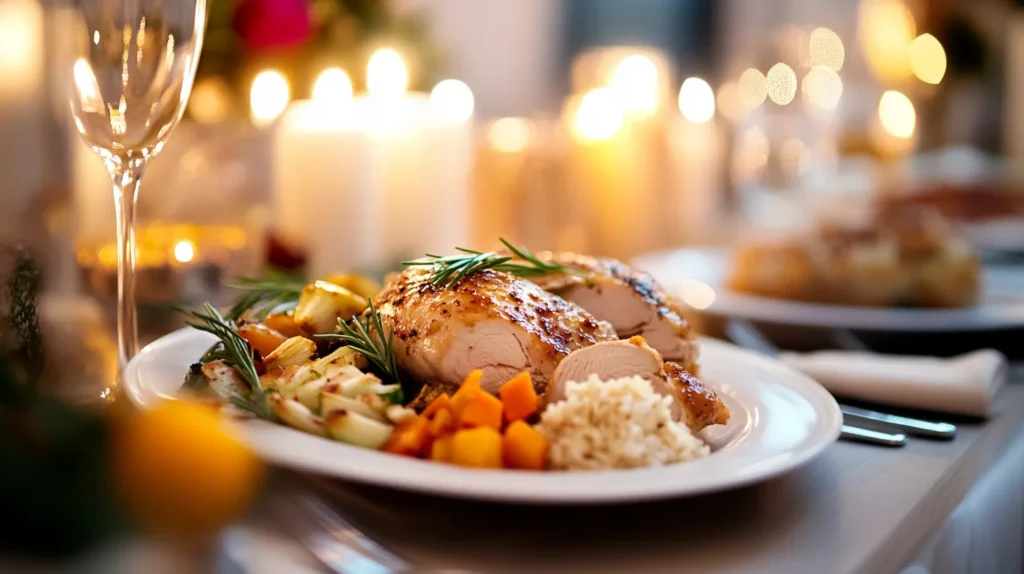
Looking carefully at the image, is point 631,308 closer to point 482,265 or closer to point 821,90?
→ point 482,265

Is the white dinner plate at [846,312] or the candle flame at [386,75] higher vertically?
the candle flame at [386,75]

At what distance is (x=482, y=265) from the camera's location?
43.9 inches

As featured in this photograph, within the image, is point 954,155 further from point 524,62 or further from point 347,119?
point 347,119

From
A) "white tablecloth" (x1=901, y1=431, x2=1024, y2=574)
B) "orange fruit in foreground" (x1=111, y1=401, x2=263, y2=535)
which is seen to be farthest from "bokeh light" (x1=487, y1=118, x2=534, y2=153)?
"orange fruit in foreground" (x1=111, y1=401, x2=263, y2=535)

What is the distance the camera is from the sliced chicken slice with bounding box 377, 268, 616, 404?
98cm

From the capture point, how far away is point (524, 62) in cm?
495

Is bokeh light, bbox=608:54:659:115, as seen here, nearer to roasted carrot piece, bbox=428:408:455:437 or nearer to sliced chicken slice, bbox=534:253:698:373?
sliced chicken slice, bbox=534:253:698:373

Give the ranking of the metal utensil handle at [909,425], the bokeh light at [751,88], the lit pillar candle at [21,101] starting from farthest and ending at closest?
the bokeh light at [751,88] < the lit pillar candle at [21,101] < the metal utensil handle at [909,425]

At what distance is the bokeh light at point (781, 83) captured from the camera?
3777mm

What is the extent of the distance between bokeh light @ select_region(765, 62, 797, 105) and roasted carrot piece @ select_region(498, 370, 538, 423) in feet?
9.80

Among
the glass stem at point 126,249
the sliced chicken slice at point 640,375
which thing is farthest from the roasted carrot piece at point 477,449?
the glass stem at point 126,249

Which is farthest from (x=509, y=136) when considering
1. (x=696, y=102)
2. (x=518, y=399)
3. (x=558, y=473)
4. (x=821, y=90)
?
(x=558, y=473)

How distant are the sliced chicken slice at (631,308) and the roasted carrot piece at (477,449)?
1.35ft

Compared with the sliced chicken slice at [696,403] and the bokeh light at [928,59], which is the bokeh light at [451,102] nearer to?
the sliced chicken slice at [696,403]
